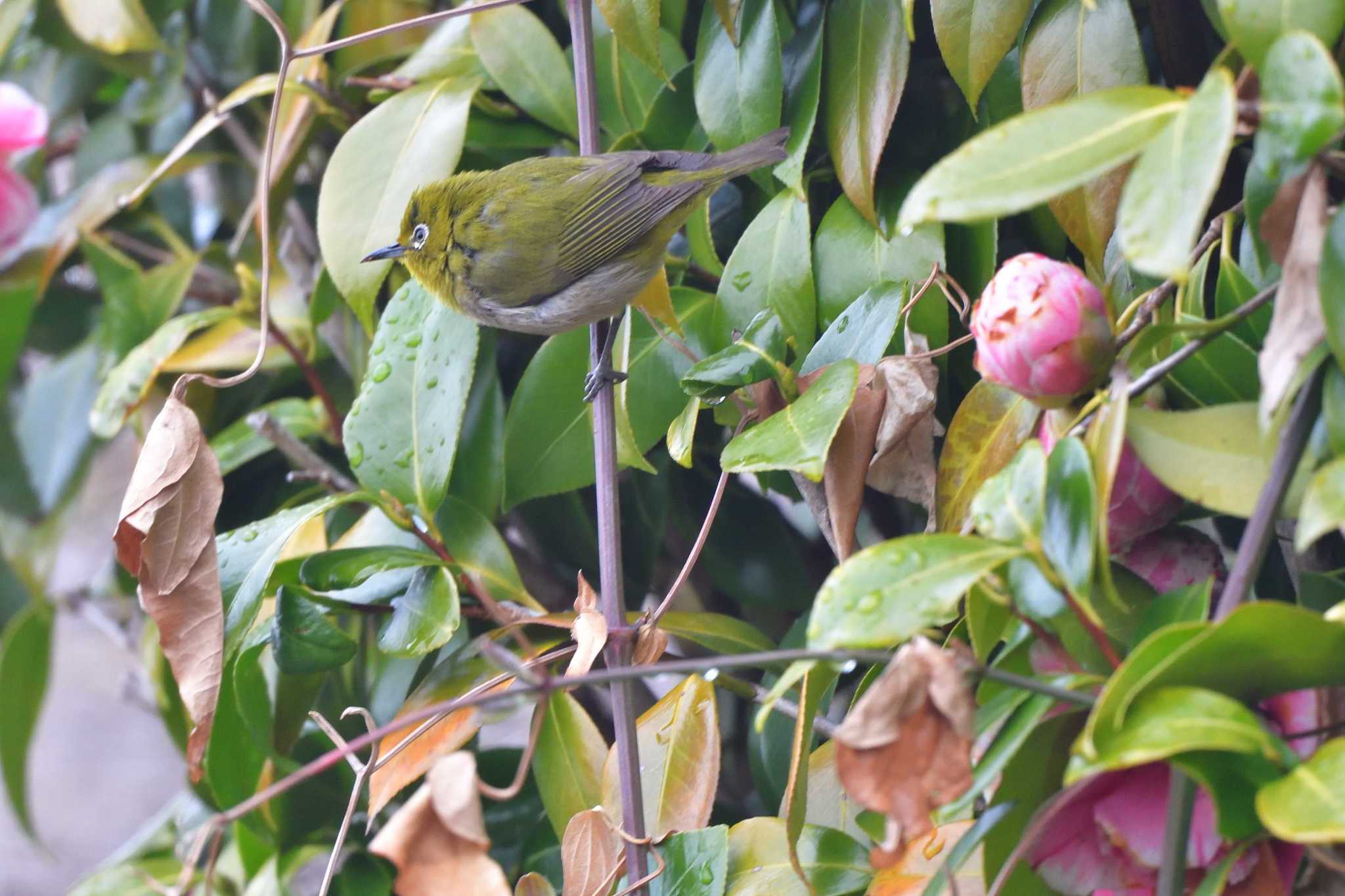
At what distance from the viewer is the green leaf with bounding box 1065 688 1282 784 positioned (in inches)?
19.0

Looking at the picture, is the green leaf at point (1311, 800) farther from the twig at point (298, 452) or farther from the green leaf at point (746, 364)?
the twig at point (298, 452)

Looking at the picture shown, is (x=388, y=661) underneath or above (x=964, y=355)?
underneath

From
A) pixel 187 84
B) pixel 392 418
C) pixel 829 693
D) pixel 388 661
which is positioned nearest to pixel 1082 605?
pixel 829 693

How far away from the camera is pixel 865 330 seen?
2.57ft

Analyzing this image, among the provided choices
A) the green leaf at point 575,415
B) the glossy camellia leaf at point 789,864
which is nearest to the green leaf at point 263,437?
the green leaf at point 575,415

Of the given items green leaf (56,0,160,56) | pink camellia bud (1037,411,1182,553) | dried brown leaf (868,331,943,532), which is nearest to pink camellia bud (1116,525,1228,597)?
pink camellia bud (1037,411,1182,553)

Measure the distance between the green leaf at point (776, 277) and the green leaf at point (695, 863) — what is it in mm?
350

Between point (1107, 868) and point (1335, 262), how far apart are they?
0.31m

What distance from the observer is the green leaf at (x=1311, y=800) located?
459 millimetres

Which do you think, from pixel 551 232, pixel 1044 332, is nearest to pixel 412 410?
pixel 551 232

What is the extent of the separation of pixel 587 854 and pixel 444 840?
0.26 m

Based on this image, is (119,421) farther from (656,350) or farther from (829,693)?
(829,693)

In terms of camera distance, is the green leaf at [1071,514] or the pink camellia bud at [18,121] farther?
the pink camellia bud at [18,121]

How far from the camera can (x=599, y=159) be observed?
110 centimetres
